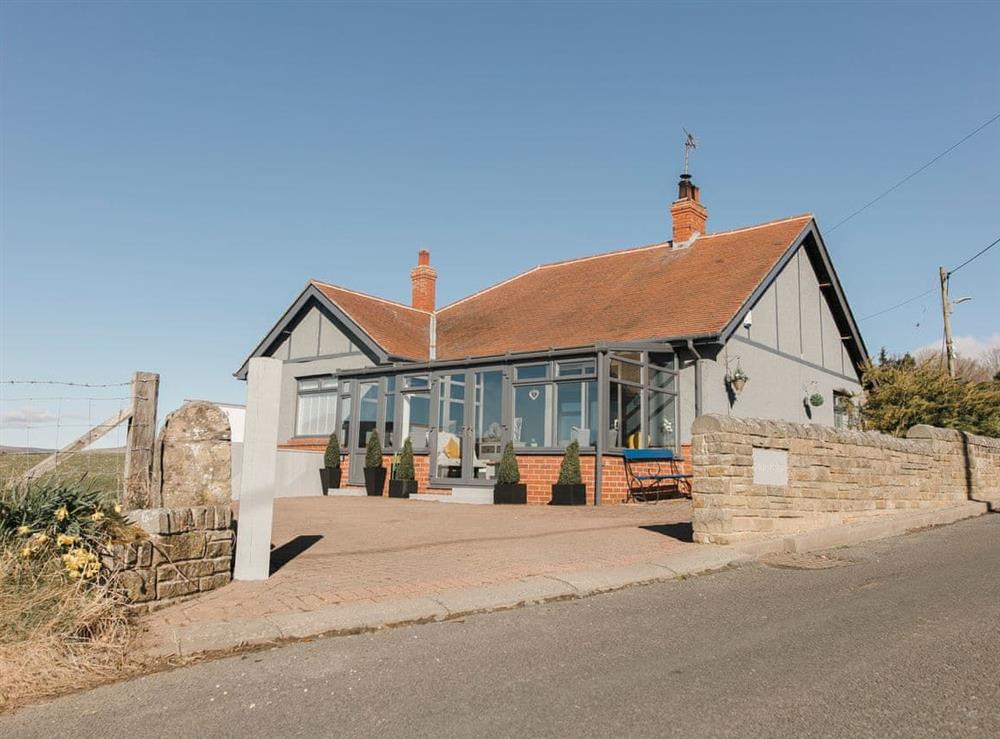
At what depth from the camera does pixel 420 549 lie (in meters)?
8.46

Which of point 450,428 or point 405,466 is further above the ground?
point 450,428

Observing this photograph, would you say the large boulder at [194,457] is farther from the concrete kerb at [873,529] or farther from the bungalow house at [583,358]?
the bungalow house at [583,358]

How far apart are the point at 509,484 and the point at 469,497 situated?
4.41 ft

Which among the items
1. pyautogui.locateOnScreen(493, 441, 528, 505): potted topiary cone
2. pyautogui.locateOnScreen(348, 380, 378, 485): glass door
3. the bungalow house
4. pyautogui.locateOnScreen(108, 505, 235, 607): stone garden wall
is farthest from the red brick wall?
pyautogui.locateOnScreen(108, 505, 235, 607): stone garden wall

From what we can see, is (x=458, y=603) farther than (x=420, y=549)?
No

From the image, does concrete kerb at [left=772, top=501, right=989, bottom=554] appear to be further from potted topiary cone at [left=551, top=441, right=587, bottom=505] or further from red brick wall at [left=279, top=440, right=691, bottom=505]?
potted topiary cone at [left=551, top=441, right=587, bottom=505]

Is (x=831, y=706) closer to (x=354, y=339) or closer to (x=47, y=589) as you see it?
(x=47, y=589)

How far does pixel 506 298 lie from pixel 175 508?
1860 centimetres

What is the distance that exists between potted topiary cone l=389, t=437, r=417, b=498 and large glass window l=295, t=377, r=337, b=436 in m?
4.76

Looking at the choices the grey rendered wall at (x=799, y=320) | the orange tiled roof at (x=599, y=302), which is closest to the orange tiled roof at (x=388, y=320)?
the orange tiled roof at (x=599, y=302)

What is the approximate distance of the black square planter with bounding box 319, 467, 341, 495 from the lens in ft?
62.5

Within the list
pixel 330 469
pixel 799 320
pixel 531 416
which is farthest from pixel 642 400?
pixel 330 469

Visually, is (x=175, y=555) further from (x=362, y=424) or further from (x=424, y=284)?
(x=424, y=284)

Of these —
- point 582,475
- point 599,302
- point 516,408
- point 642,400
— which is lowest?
point 582,475
